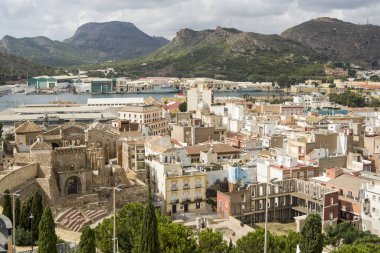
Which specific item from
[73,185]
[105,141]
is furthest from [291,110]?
[73,185]

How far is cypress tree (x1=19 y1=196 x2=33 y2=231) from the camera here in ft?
94.5

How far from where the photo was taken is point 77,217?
110 ft

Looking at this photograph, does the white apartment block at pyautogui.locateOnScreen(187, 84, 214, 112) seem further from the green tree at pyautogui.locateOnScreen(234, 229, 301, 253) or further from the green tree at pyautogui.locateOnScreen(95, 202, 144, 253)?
the green tree at pyautogui.locateOnScreen(234, 229, 301, 253)

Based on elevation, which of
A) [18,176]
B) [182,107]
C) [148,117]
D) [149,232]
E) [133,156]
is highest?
[148,117]

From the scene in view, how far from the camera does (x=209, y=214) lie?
126 ft

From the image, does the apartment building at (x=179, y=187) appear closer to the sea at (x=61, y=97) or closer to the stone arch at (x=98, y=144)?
the stone arch at (x=98, y=144)

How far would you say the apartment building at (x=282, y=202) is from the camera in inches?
1452

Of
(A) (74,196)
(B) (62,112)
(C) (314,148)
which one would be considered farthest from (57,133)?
(B) (62,112)

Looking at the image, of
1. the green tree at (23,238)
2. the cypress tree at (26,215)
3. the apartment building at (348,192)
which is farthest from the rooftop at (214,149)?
the green tree at (23,238)

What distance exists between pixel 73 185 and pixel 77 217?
463 centimetres

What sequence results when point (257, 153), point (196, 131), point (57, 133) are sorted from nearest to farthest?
point (57, 133), point (257, 153), point (196, 131)

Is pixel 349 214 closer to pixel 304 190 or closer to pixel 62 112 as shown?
pixel 304 190

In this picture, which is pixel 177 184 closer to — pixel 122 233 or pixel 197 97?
pixel 122 233

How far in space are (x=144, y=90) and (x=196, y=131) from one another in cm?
12347
